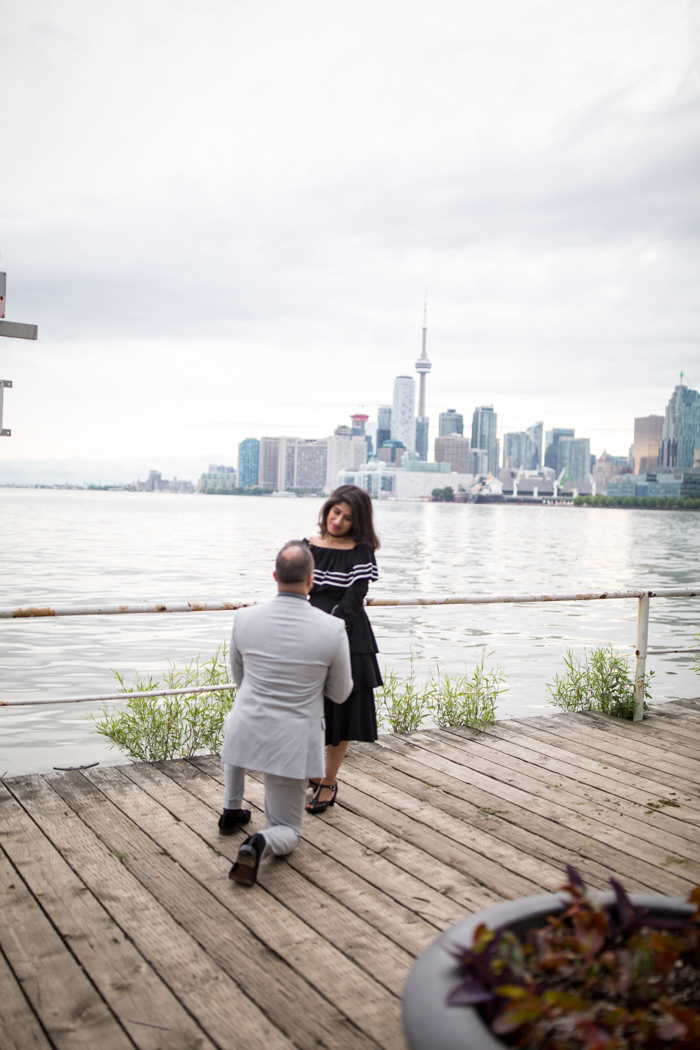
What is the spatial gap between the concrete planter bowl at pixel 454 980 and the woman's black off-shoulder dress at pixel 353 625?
6.67 ft

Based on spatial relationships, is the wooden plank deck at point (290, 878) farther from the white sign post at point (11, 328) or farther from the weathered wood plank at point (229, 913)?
the white sign post at point (11, 328)

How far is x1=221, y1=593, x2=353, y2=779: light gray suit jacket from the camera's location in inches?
127

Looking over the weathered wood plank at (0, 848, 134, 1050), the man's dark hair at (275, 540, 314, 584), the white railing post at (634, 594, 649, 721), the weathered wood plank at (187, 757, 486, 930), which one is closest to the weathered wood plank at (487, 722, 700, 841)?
the white railing post at (634, 594, 649, 721)

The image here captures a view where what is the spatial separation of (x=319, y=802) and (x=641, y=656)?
126 inches

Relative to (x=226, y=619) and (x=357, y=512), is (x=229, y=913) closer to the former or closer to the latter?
(x=357, y=512)

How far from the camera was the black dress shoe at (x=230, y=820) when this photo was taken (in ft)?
12.1

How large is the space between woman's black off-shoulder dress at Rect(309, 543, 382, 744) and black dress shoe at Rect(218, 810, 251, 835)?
58 cm

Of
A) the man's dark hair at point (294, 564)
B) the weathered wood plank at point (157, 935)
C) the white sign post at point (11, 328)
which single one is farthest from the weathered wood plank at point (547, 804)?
the white sign post at point (11, 328)

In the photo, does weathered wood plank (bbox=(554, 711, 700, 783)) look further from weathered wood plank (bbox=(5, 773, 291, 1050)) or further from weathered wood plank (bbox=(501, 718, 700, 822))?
weathered wood plank (bbox=(5, 773, 291, 1050))

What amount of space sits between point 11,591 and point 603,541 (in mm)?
52314

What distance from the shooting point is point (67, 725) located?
9.94m

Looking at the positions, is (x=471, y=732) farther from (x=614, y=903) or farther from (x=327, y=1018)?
(x=614, y=903)

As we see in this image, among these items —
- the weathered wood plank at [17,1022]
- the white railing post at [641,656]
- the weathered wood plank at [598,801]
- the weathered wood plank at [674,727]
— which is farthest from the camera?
the white railing post at [641,656]

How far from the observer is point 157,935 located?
284 centimetres
